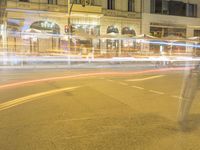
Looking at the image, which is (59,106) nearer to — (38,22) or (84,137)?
(84,137)

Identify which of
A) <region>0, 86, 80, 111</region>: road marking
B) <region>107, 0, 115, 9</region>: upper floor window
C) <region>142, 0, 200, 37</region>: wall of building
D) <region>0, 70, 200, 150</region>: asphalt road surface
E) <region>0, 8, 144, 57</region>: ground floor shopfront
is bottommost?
<region>0, 70, 200, 150</region>: asphalt road surface

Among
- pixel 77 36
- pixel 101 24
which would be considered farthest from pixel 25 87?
pixel 101 24

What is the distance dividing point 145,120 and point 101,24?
33792mm

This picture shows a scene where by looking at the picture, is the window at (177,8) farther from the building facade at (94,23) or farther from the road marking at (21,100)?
the road marking at (21,100)

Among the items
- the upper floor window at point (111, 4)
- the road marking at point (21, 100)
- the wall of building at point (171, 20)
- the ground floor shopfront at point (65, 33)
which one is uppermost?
the upper floor window at point (111, 4)

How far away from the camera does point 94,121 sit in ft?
25.4

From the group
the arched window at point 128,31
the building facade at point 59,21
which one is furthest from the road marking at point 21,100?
the arched window at point 128,31

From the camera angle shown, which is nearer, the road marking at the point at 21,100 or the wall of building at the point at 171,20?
the road marking at the point at 21,100

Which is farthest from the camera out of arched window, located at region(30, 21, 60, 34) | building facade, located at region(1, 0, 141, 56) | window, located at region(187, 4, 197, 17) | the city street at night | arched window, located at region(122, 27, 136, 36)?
window, located at region(187, 4, 197, 17)

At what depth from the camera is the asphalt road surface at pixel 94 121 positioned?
6030mm

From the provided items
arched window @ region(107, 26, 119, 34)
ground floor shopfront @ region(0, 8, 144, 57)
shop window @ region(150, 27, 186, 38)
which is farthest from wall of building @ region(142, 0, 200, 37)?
arched window @ region(107, 26, 119, 34)

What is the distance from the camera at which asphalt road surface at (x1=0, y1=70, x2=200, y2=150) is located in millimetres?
6030

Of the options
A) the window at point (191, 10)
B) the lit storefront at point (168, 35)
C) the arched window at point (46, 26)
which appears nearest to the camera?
the arched window at point (46, 26)

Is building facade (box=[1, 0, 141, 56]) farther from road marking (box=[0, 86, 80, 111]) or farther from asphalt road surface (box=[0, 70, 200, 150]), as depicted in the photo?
asphalt road surface (box=[0, 70, 200, 150])
